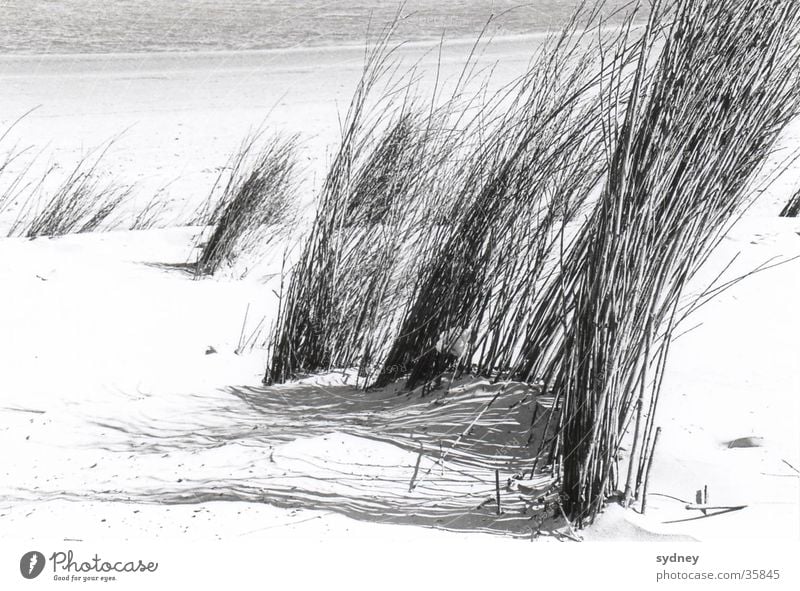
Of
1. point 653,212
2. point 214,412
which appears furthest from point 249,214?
point 653,212

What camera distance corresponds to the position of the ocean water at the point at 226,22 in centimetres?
870

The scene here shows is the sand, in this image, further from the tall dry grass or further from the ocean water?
the ocean water

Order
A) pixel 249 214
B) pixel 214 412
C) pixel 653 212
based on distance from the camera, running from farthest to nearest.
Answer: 1. pixel 249 214
2. pixel 214 412
3. pixel 653 212

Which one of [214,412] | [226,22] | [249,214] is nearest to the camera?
[214,412]

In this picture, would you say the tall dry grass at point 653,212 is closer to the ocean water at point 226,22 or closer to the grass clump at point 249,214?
the grass clump at point 249,214

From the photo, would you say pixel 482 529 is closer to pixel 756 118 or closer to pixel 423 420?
pixel 423 420

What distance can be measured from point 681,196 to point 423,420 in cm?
73

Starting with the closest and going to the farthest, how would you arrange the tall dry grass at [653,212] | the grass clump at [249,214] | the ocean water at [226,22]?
the tall dry grass at [653,212]
the grass clump at [249,214]
the ocean water at [226,22]

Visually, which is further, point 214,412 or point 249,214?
point 249,214

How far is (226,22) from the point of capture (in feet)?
31.4

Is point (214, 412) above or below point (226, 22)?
below

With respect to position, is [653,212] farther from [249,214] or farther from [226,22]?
[226,22]

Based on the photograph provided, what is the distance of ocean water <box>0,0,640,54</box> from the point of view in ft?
28.6

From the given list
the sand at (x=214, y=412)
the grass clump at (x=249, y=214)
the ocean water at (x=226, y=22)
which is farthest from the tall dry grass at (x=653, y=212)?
the ocean water at (x=226, y=22)
